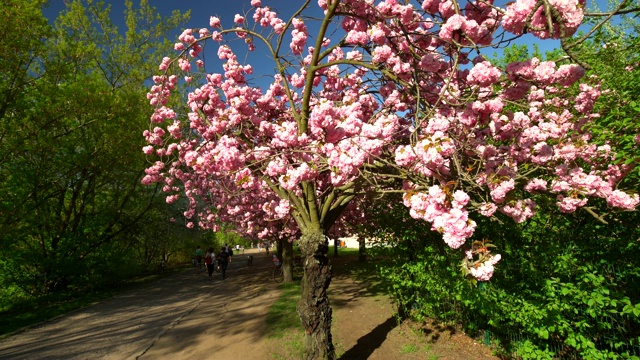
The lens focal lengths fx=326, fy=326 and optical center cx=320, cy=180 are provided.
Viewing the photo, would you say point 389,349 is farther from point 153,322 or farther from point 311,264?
point 153,322

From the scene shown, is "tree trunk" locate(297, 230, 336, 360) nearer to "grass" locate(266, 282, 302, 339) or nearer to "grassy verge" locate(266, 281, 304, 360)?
"grassy verge" locate(266, 281, 304, 360)

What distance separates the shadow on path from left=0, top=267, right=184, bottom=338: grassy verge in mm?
8965

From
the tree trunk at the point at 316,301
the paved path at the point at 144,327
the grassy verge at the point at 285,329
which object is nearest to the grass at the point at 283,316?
the grassy verge at the point at 285,329

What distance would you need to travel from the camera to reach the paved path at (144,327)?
6.86 meters

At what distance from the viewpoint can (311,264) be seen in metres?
5.72

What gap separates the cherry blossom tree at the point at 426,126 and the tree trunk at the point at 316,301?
18mm

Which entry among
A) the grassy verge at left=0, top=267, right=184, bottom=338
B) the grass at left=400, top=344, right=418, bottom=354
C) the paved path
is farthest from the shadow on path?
the grassy verge at left=0, top=267, right=184, bottom=338

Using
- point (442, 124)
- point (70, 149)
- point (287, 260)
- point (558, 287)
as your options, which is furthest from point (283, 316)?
point (70, 149)

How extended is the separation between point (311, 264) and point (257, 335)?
2.92 meters

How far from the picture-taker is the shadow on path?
20.3ft

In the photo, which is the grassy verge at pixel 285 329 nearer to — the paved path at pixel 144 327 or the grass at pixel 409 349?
the paved path at pixel 144 327

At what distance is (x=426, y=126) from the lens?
14.6 feet

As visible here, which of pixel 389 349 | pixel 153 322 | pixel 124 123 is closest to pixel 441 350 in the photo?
pixel 389 349

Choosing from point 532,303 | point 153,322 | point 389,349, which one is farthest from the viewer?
point 153,322
